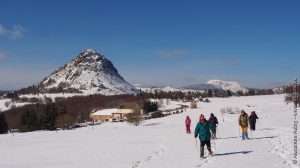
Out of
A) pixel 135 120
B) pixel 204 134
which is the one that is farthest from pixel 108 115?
pixel 204 134

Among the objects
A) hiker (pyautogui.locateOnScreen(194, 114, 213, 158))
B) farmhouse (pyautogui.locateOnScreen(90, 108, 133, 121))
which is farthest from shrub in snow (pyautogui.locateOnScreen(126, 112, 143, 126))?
hiker (pyautogui.locateOnScreen(194, 114, 213, 158))

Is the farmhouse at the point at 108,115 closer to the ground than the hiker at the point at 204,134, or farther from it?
farther from it

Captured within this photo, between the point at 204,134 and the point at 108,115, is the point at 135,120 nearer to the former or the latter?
the point at 108,115

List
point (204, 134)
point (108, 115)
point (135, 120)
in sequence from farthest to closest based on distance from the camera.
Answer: point (108, 115) < point (135, 120) < point (204, 134)

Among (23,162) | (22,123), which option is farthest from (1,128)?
(23,162)

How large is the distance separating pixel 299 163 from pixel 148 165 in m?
6.26

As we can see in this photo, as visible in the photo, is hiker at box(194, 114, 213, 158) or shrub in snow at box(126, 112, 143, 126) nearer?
hiker at box(194, 114, 213, 158)

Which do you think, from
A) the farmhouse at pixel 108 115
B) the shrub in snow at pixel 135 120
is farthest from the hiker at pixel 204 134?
the farmhouse at pixel 108 115

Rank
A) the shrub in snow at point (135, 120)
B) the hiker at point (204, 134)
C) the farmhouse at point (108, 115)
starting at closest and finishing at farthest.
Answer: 1. the hiker at point (204, 134)
2. the shrub in snow at point (135, 120)
3. the farmhouse at point (108, 115)

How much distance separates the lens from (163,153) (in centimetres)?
2267

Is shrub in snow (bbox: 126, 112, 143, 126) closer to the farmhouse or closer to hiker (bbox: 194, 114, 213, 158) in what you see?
the farmhouse

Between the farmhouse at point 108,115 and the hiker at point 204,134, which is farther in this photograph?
the farmhouse at point 108,115

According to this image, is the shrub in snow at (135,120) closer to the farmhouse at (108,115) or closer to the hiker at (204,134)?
the farmhouse at (108,115)

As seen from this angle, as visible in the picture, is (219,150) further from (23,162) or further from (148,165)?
(23,162)
